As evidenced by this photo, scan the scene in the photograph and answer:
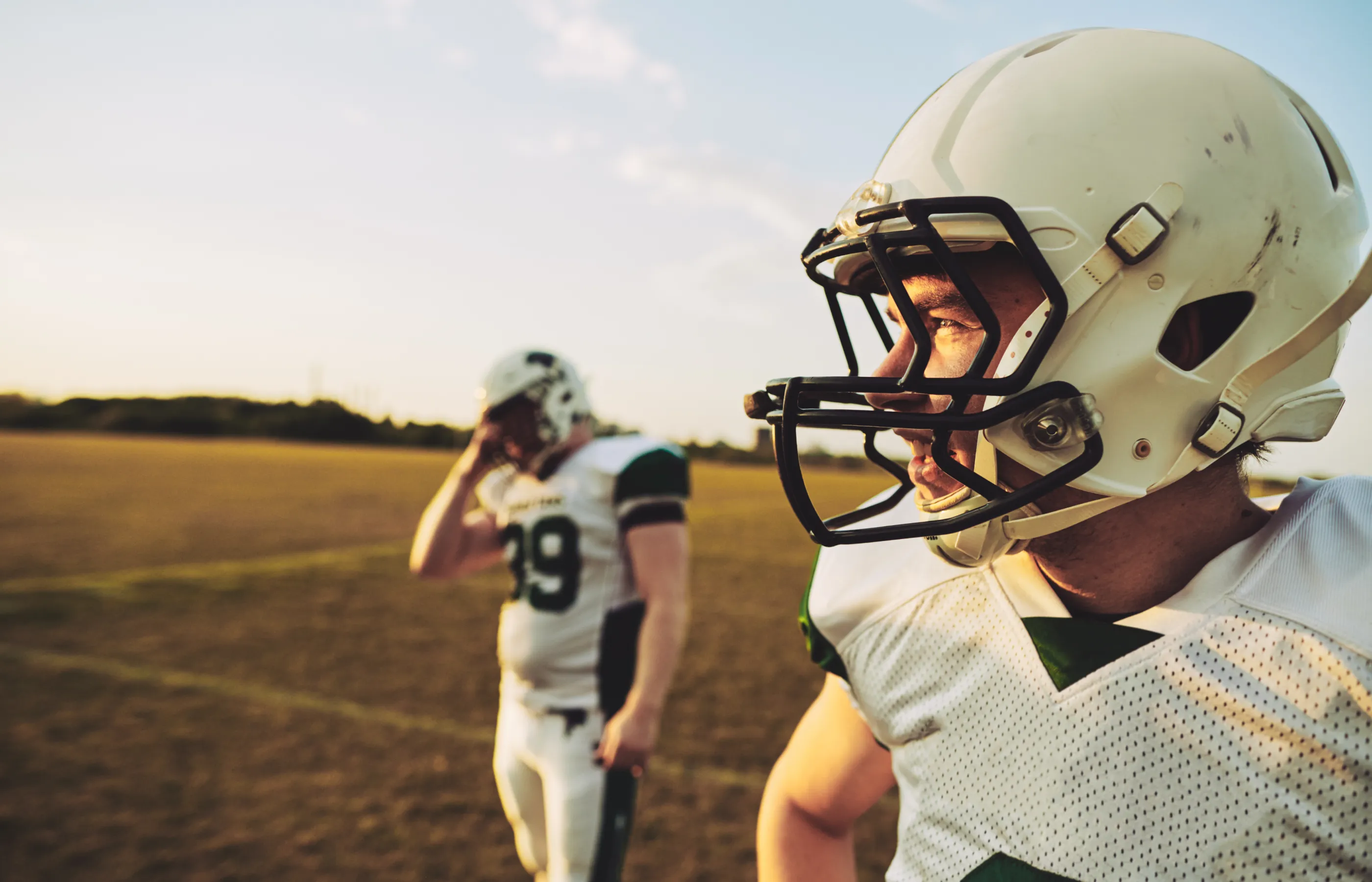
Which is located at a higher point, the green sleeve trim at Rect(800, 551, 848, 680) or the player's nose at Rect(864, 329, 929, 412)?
the player's nose at Rect(864, 329, 929, 412)

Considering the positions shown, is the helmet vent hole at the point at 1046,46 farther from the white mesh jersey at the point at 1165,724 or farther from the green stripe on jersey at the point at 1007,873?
the green stripe on jersey at the point at 1007,873

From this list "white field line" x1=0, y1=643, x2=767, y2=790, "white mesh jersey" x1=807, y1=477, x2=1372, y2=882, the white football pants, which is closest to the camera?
"white mesh jersey" x1=807, y1=477, x2=1372, y2=882

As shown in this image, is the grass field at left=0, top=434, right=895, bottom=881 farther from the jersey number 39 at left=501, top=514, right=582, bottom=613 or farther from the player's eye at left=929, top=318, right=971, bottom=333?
the player's eye at left=929, top=318, right=971, bottom=333

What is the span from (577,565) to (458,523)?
1.88ft

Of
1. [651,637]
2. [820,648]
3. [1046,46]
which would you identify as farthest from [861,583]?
[651,637]

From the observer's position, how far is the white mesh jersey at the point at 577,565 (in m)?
2.69

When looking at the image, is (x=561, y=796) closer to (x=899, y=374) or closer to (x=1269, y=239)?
(x=899, y=374)

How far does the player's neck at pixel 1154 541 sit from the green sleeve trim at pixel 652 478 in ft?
5.80

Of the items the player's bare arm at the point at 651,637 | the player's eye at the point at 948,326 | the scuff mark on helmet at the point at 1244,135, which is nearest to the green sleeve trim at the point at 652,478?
the player's bare arm at the point at 651,637

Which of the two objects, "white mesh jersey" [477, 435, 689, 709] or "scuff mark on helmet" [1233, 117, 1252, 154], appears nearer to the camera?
"scuff mark on helmet" [1233, 117, 1252, 154]

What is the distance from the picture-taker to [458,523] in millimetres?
3072

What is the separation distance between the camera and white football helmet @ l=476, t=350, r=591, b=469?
9.75 ft

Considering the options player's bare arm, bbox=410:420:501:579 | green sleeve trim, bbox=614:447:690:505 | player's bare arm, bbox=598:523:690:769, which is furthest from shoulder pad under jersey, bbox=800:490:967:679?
player's bare arm, bbox=410:420:501:579

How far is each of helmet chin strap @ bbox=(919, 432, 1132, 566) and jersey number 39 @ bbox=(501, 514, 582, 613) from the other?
178 cm
